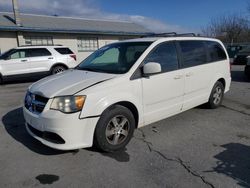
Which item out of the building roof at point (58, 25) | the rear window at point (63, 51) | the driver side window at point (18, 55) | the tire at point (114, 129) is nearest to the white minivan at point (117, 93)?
the tire at point (114, 129)

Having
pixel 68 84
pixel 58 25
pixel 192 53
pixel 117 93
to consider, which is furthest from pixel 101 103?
pixel 58 25

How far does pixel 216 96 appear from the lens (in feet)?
19.7

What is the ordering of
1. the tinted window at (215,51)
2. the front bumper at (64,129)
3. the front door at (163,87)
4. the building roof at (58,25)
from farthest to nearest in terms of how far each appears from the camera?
1. the building roof at (58,25)
2. the tinted window at (215,51)
3. the front door at (163,87)
4. the front bumper at (64,129)

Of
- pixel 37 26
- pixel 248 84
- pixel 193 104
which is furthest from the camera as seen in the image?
pixel 37 26

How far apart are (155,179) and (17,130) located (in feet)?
10.3

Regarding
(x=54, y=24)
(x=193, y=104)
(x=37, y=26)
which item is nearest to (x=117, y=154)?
(x=193, y=104)

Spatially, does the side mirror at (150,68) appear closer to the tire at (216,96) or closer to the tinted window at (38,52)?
the tire at (216,96)

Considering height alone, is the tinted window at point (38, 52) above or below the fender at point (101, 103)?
above

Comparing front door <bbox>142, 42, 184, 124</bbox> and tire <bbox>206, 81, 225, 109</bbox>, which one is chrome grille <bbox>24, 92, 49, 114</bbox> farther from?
tire <bbox>206, 81, 225, 109</bbox>

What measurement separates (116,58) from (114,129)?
1.54m

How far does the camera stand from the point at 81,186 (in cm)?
295

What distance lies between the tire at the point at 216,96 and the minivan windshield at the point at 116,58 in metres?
2.39

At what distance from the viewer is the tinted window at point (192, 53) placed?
491cm

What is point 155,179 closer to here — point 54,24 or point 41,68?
point 41,68
